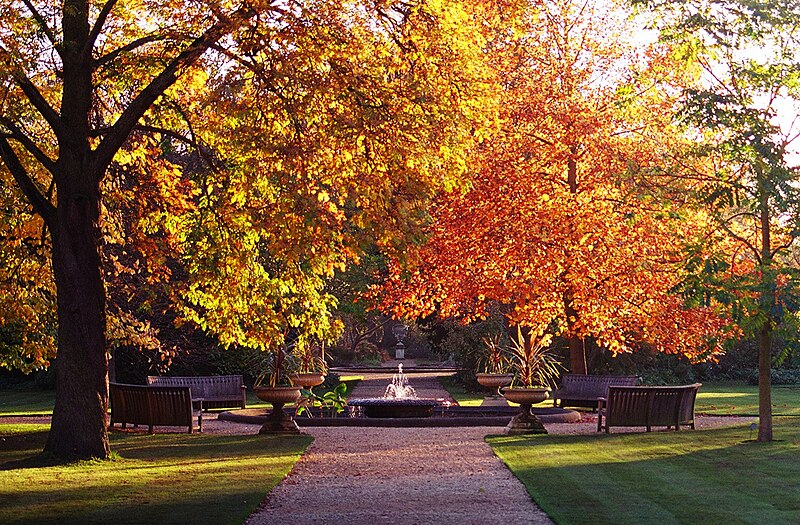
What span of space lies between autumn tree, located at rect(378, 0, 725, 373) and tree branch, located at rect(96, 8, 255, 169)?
7.56 m

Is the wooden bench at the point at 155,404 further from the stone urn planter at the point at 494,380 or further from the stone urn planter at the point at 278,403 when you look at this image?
the stone urn planter at the point at 494,380

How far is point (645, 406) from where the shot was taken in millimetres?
18250

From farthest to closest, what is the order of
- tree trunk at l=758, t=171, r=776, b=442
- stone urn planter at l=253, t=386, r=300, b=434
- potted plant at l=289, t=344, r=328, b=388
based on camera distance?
potted plant at l=289, t=344, r=328, b=388 < stone urn planter at l=253, t=386, r=300, b=434 < tree trunk at l=758, t=171, r=776, b=442

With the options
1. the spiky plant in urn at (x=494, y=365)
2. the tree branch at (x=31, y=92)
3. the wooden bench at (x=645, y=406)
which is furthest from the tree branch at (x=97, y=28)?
the spiky plant in urn at (x=494, y=365)

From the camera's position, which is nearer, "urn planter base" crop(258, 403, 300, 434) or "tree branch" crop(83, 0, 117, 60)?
"tree branch" crop(83, 0, 117, 60)

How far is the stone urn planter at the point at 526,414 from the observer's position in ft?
59.3

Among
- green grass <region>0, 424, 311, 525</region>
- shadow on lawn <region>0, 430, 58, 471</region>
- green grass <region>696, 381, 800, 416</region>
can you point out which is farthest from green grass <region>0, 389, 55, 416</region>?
green grass <region>696, 381, 800, 416</region>

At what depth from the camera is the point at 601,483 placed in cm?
Answer: 1205

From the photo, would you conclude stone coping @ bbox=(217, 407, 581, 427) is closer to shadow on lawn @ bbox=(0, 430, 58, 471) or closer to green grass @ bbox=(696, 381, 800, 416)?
green grass @ bbox=(696, 381, 800, 416)

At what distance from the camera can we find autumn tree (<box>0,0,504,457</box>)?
1312 centimetres

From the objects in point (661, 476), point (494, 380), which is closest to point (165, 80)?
point (661, 476)

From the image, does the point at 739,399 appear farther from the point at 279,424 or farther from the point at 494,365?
the point at 279,424

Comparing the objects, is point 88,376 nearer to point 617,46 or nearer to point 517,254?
point 517,254

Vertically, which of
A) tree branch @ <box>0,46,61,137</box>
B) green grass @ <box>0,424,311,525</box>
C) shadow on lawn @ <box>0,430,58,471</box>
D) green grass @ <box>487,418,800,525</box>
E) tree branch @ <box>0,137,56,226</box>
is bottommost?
green grass @ <box>487,418,800,525</box>
